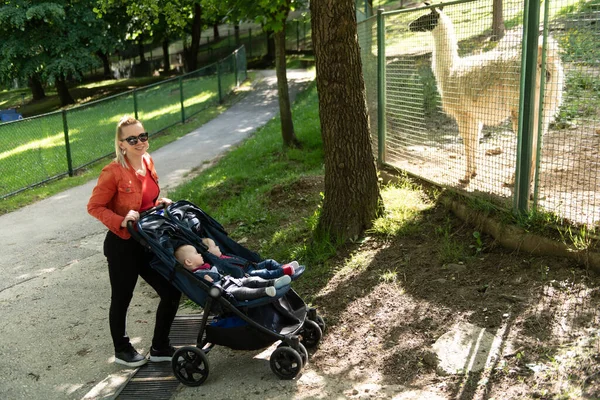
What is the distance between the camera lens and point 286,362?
4074mm

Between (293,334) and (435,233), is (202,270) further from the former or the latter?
(435,233)

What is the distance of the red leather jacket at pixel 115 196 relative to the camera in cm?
424

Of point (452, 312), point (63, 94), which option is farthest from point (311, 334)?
point (63, 94)

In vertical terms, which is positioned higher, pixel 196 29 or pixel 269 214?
pixel 196 29

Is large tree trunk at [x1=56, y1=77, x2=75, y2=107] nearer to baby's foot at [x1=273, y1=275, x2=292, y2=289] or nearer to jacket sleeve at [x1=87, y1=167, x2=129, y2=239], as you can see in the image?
jacket sleeve at [x1=87, y1=167, x2=129, y2=239]

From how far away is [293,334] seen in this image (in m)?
4.09

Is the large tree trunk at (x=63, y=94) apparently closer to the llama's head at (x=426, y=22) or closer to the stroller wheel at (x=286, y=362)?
the llama's head at (x=426, y=22)

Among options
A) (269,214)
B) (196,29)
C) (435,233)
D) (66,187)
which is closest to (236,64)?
(196,29)

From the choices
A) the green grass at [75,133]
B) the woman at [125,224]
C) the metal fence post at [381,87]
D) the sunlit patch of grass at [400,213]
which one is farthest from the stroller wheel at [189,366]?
the green grass at [75,133]

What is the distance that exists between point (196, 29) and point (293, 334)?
3007 centimetres

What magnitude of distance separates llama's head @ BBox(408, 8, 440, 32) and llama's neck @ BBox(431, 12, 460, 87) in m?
0.05

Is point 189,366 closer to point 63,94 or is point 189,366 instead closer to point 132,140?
point 132,140

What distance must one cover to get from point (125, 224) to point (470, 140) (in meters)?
3.47

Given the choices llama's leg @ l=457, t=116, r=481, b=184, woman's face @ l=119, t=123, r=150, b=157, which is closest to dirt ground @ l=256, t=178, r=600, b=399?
llama's leg @ l=457, t=116, r=481, b=184
